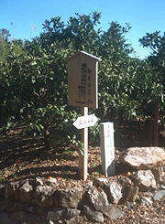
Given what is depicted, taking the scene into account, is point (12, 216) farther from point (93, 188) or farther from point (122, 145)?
point (122, 145)

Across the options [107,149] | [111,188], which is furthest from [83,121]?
[111,188]

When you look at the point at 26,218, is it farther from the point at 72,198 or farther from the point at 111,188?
the point at 111,188

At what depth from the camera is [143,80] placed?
8898 millimetres

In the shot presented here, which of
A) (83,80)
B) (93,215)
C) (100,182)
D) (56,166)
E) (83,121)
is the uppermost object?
(83,80)

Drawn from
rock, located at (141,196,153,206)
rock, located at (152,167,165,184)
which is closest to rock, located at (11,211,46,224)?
rock, located at (141,196,153,206)

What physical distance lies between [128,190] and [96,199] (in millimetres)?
685

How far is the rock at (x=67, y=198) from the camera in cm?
622

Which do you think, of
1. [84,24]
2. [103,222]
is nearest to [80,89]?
[103,222]

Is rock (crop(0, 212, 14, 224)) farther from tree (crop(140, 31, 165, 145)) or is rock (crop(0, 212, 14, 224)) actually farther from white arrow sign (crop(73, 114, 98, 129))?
tree (crop(140, 31, 165, 145))

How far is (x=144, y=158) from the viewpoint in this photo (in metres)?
7.23

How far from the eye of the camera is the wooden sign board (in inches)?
258

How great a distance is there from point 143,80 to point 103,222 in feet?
12.7

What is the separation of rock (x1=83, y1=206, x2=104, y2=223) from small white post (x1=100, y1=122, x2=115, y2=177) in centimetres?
90

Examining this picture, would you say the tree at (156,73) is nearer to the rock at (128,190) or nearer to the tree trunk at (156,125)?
the tree trunk at (156,125)
